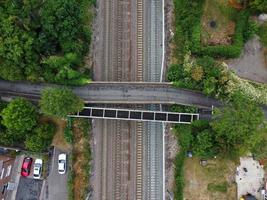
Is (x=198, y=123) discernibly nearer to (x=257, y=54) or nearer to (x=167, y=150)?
(x=167, y=150)

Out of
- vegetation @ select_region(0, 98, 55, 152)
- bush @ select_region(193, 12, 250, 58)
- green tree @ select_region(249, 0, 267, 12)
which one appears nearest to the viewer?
vegetation @ select_region(0, 98, 55, 152)

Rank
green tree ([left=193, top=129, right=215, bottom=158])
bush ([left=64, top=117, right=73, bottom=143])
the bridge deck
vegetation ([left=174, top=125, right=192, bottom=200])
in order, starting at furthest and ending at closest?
bush ([left=64, top=117, right=73, bottom=143])
the bridge deck
vegetation ([left=174, top=125, right=192, bottom=200])
green tree ([left=193, top=129, right=215, bottom=158])

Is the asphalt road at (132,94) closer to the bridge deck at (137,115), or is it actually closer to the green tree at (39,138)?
the bridge deck at (137,115)

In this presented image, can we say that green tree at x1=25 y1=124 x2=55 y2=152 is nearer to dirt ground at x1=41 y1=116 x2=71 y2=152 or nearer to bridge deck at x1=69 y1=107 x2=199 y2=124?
dirt ground at x1=41 y1=116 x2=71 y2=152

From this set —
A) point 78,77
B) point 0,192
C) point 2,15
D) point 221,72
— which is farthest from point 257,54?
point 0,192

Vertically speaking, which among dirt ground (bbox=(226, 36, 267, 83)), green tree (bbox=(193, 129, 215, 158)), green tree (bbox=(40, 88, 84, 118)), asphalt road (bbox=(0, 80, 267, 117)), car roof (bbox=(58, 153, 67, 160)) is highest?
dirt ground (bbox=(226, 36, 267, 83))

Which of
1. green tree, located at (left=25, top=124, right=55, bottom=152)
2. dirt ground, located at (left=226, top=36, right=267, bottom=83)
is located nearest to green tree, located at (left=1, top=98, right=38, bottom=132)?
green tree, located at (left=25, top=124, right=55, bottom=152)

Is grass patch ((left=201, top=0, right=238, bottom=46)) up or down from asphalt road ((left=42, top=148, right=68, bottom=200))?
up
